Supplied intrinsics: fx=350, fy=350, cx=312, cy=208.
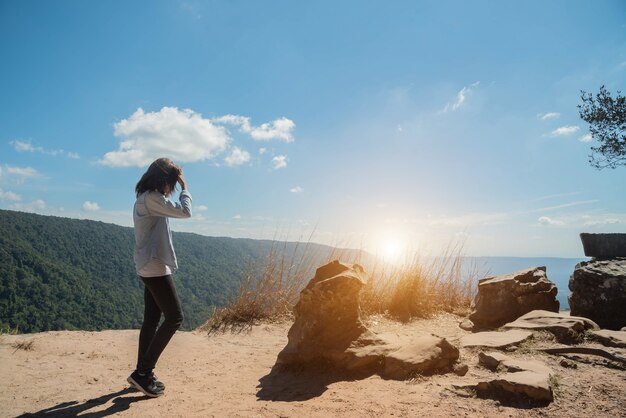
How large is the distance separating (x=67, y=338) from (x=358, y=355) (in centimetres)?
338

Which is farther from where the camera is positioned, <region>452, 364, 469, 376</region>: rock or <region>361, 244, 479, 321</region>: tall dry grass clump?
<region>361, 244, 479, 321</region>: tall dry grass clump

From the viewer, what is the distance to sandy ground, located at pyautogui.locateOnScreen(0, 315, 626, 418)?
2061 millimetres

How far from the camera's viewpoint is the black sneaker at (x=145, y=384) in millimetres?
2432

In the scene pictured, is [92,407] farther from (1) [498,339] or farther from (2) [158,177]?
(1) [498,339]

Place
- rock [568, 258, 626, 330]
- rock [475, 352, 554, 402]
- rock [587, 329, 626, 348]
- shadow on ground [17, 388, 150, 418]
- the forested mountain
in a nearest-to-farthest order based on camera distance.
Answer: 1. rock [475, 352, 554, 402]
2. shadow on ground [17, 388, 150, 418]
3. rock [587, 329, 626, 348]
4. rock [568, 258, 626, 330]
5. the forested mountain

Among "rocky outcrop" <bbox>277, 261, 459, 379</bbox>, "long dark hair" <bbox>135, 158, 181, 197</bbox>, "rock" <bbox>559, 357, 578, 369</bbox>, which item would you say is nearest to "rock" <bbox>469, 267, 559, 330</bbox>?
"rock" <bbox>559, 357, 578, 369</bbox>

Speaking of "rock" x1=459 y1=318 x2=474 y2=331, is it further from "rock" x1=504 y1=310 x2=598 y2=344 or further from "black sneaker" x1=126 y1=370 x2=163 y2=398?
"black sneaker" x1=126 y1=370 x2=163 y2=398

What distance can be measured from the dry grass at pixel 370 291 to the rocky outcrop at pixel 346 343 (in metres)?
1.99

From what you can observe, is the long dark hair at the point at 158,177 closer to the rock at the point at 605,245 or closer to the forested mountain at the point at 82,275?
the rock at the point at 605,245

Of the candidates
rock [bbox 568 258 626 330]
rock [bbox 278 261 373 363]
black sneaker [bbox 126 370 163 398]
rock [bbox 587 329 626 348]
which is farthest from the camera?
rock [bbox 568 258 626 330]

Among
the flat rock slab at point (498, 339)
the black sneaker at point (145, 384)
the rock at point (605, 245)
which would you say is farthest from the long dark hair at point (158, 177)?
the rock at point (605, 245)

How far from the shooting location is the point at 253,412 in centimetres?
220

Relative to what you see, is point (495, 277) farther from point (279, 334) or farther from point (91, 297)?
point (91, 297)

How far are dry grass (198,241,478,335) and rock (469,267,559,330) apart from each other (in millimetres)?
1093
